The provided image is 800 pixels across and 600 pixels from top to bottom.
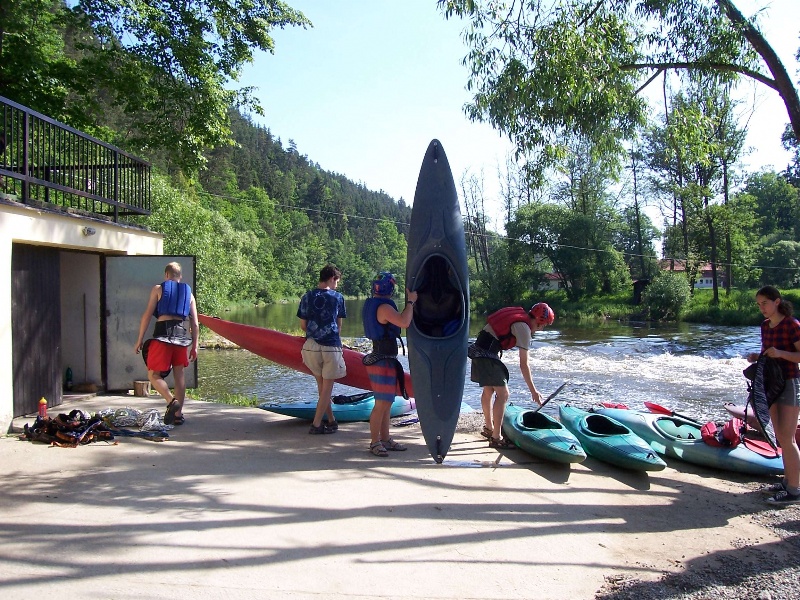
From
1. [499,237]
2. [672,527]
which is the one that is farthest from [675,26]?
[499,237]

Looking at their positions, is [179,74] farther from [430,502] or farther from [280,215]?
[280,215]

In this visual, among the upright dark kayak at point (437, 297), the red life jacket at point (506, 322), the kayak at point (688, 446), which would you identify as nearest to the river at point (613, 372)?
the kayak at point (688, 446)

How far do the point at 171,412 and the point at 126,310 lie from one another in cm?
224

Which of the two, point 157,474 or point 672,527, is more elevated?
point 157,474

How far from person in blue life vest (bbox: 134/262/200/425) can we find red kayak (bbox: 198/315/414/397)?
213 cm

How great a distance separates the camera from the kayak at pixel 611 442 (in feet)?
17.2

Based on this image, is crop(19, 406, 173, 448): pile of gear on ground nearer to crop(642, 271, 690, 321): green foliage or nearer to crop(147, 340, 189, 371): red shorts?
crop(147, 340, 189, 371): red shorts

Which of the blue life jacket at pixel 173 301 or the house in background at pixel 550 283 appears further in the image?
the house in background at pixel 550 283

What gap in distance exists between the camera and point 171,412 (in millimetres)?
6207

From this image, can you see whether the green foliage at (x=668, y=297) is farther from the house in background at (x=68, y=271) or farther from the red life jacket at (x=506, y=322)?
the red life jacket at (x=506, y=322)

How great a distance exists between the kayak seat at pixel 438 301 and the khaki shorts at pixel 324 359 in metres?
0.86

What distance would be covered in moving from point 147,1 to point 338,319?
9.15m

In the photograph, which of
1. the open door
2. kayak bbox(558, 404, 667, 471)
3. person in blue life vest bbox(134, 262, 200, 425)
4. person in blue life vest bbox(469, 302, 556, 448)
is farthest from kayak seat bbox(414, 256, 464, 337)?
the open door

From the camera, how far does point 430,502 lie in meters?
4.30
